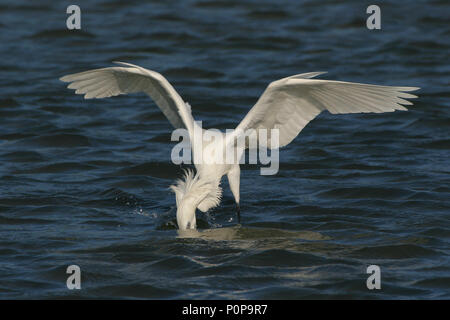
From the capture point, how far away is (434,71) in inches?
634

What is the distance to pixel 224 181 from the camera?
A: 10.9m

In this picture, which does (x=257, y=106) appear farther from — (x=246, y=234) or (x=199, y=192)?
(x=246, y=234)

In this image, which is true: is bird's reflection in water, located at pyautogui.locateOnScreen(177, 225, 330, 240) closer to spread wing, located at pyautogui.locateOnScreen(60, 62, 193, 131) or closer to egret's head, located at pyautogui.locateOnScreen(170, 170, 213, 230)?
egret's head, located at pyautogui.locateOnScreen(170, 170, 213, 230)

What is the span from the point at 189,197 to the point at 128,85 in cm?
177

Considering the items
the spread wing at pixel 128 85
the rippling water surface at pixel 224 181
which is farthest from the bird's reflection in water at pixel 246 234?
the spread wing at pixel 128 85

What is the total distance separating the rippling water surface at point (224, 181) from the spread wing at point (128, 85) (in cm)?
120

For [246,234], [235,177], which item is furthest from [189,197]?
[246,234]

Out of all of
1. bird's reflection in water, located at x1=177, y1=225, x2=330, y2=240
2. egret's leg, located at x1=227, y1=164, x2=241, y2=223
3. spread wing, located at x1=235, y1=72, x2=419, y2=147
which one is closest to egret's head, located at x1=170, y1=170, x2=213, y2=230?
bird's reflection in water, located at x1=177, y1=225, x2=330, y2=240

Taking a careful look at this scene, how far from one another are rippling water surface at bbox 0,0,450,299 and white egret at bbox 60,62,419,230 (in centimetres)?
53

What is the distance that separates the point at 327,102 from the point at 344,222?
146 centimetres

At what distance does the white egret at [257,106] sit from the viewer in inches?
308

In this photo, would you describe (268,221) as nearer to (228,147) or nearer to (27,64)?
(228,147)

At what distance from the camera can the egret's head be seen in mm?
8180

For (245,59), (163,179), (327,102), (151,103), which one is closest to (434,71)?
(245,59)
